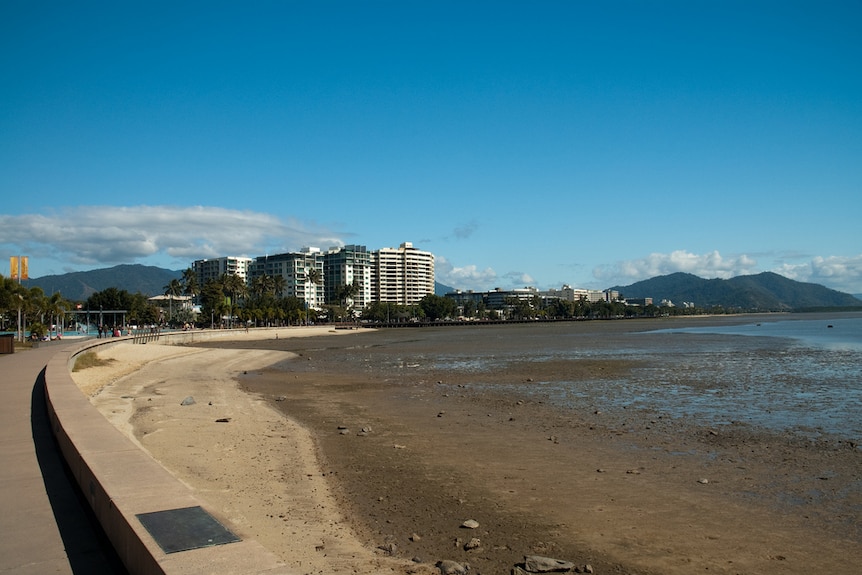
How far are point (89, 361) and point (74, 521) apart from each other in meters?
29.6

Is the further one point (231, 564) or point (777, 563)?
point (777, 563)

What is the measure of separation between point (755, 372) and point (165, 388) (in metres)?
26.7

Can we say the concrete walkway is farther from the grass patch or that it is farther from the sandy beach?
the grass patch

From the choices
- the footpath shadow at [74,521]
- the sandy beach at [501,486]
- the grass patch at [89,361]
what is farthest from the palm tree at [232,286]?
the footpath shadow at [74,521]

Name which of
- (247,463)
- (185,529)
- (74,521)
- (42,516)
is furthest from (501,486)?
(185,529)

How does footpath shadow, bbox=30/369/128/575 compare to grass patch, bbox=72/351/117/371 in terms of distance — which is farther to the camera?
grass patch, bbox=72/351/117/371

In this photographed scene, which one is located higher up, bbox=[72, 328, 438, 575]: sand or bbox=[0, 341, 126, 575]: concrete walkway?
bbox=[0, 341, 126, 575]: concrete walkway

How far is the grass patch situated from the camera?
2998 cm

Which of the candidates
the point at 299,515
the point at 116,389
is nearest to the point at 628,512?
the point at 299,515

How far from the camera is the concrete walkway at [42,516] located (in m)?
Answer: 5.19

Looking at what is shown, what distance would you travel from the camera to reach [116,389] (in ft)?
80.0

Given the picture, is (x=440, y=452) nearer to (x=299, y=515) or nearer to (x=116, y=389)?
(x=299, y=515)

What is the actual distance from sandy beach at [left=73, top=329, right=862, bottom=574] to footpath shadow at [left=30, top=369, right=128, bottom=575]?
124 centimetres

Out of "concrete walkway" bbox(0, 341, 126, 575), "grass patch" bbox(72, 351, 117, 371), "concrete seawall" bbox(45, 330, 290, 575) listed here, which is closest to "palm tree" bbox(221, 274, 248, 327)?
"grass patch" bbox(72, 351, 117, 371)
